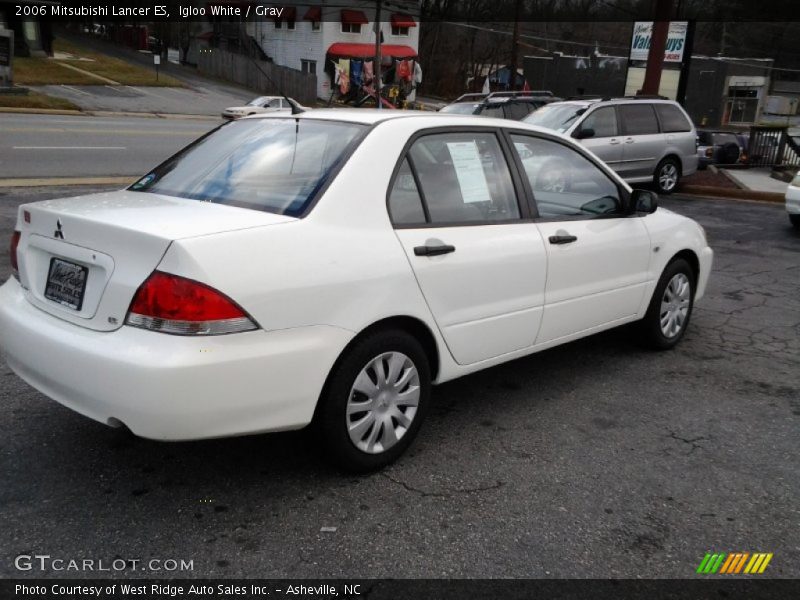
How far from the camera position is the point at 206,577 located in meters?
2.62

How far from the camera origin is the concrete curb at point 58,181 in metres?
10.2

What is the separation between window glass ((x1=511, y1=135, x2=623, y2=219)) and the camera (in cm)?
420

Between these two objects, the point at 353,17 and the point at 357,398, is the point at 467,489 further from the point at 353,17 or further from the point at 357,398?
the point at 353,17

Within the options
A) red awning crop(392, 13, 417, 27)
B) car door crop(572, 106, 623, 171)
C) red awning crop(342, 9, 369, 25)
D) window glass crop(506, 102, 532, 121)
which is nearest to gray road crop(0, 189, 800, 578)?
car door crop(572, 106, 623, 171)

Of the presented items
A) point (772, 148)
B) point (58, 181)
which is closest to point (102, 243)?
point (58, 181)

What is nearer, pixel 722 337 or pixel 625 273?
pixel 625 273

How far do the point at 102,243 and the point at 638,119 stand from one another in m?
11.9

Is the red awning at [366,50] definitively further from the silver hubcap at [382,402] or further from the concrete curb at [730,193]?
the silver hubcap at [382,402]

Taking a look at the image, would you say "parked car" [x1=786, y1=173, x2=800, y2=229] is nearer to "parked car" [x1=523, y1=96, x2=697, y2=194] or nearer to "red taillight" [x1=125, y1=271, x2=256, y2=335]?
"parked car" [x1=523, y1=96, x2=697, y2=194]

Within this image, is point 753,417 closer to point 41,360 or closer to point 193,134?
point 41,360

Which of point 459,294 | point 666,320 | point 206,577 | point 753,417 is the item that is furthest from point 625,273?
point 206,577

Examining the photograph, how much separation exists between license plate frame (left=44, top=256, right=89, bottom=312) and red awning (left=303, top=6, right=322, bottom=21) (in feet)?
154

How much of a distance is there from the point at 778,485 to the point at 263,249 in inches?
102

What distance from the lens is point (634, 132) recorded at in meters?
13.0
